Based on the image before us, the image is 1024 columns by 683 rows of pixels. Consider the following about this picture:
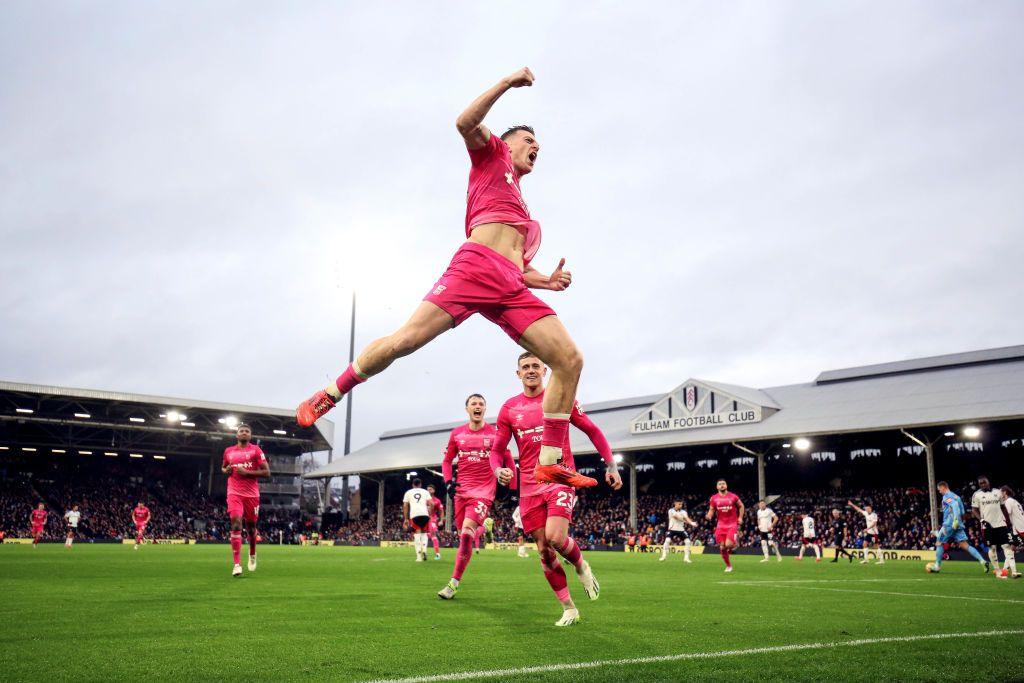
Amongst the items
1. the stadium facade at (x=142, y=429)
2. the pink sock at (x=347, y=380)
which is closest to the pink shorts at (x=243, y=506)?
the pink sock at (x=347, y=380)

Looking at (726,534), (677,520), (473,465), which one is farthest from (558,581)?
(677,520)

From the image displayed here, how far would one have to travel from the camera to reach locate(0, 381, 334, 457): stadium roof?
4434 cm

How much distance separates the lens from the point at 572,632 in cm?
609

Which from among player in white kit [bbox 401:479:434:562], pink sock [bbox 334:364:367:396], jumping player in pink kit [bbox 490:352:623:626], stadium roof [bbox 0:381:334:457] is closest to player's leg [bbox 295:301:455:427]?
pink sock [bbox 334:364:367:396]

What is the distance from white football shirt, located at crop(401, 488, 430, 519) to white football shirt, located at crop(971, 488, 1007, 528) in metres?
13.7

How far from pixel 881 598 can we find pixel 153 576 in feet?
35.1

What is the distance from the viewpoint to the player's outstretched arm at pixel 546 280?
5371mm

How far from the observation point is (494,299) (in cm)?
477

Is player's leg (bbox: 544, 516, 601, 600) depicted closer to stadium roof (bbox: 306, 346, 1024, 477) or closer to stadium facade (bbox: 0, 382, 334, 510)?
stadium roof (bbox: 306, 346, 1024, 477)

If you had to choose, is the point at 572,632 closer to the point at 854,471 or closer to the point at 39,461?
the point at 854,471

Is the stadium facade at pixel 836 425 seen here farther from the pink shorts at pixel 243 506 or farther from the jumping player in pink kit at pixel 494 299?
the jumping player in pink kit at pixel 494 299

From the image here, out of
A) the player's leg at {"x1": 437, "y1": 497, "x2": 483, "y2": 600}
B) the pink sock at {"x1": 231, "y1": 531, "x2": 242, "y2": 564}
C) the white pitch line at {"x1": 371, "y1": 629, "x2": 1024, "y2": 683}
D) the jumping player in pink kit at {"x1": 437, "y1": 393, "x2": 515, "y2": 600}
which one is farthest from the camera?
the pink sock at {"x1": 231, "y1": 531, "x2": 242, "y2": 564}

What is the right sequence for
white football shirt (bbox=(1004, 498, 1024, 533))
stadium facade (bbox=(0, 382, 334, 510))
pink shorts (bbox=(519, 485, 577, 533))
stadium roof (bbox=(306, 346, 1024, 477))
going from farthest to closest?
stadium facade (bbox=(0, 382, 334, 510)) → stadium roof (bbox=(306, 346, 1024, 477)) → white football shirt (bbox=(1004, 498, 1024, 533)) → pink shorts (bbox=(519, 485, 577, 533))

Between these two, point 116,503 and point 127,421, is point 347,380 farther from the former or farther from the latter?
point 116,503
